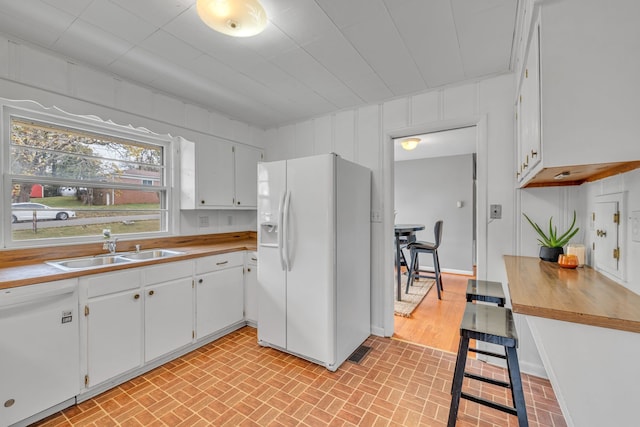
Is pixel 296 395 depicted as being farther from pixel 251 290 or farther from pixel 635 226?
pixel 635 226

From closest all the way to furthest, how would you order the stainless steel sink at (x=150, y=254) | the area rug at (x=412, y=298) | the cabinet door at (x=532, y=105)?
the cabinet door at (x=532, y=105), the stainless steel sink at (x=150, y=254), the area rug at (x=412, y=298)

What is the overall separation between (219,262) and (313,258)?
1053mm

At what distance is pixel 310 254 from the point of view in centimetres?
229

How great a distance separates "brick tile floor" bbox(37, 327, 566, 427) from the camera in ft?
5.60

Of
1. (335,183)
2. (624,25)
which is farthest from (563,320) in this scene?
(335,183)

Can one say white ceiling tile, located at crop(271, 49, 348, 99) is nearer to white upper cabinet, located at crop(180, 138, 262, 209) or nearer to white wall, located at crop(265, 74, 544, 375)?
white wall, located at crop(265, 74, 544, 375)

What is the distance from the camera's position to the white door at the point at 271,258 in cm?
245

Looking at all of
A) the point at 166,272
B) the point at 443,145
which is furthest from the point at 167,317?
the point at 443,145

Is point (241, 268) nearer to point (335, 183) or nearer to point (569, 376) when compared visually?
point (335, 183)

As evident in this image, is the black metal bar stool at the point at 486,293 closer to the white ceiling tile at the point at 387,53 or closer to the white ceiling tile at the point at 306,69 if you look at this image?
the white ceiling tile at the point at 387,53

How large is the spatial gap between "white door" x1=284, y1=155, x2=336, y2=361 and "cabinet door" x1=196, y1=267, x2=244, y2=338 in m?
0.77

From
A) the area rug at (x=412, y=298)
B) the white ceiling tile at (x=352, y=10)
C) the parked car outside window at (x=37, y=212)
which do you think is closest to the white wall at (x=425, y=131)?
the area rug at (x=412, y=298)

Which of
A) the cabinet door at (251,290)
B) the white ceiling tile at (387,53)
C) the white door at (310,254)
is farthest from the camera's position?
the cabinet door at (251,290)

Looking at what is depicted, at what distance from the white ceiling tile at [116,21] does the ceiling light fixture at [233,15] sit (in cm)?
53
